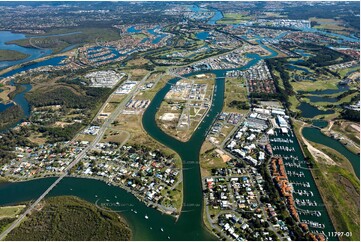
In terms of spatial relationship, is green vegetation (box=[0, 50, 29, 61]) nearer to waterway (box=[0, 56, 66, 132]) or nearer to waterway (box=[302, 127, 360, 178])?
waterway (box=[0, 56, 66, 132])

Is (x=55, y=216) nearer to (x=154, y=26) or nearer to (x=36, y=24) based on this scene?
(x=154, y=26)

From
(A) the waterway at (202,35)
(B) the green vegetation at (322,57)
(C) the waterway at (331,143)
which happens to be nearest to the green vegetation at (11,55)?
(A) the waterway at (202,35)

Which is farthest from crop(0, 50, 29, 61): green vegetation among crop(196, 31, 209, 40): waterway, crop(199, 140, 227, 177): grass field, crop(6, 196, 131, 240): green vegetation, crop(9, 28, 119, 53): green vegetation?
crop(199, 140, 227, 177): grass field

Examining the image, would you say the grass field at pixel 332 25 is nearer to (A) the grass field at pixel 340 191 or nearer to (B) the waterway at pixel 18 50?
(A) the grass field at pixel 340 191

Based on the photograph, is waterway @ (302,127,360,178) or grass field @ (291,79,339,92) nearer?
waterway @ (302,127,360,178)

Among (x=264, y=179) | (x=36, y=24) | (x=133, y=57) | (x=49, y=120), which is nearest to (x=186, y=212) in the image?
(x=264, y=179)

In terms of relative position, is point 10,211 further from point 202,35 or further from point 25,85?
point 202,35
